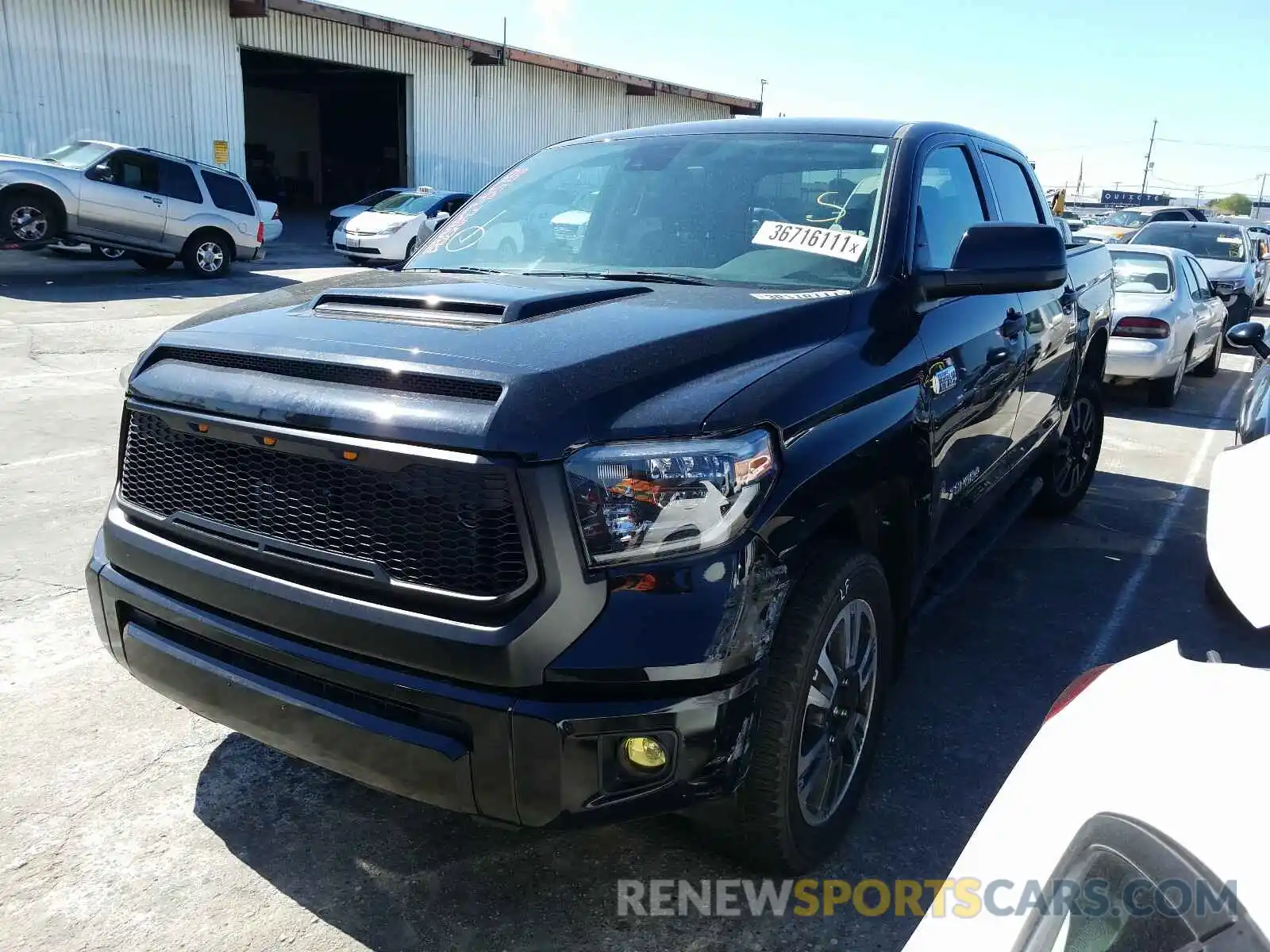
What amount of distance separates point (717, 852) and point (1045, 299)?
308 centimetres

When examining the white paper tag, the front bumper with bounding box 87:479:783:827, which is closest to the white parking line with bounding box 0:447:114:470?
the front bumper with bounding box 87:479:783:827

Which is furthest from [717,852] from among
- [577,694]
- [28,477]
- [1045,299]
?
[28,477]

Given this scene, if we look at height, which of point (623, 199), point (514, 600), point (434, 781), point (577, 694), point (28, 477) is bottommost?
point (28, 477)

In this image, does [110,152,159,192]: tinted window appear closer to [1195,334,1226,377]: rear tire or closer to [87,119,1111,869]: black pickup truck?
[87,119,1111,869]: black pickup truck

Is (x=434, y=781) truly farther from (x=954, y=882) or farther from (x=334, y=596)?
(x=954, y=882)

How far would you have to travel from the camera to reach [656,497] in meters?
2.10

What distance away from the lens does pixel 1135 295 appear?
33.4 feet

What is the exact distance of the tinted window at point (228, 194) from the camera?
16531 millimetres

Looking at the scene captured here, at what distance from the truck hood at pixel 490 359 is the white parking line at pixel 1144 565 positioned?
228 cm

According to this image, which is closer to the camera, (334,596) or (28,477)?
(334,596)

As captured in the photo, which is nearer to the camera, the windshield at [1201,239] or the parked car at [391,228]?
the windshield at [1201,239]

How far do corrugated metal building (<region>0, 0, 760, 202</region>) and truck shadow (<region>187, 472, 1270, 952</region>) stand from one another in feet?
61.3

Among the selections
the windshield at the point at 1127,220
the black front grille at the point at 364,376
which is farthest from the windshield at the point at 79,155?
the windshield at the point at 1127,220

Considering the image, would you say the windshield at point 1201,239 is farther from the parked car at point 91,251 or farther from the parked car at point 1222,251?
the parked car at point 91,251
